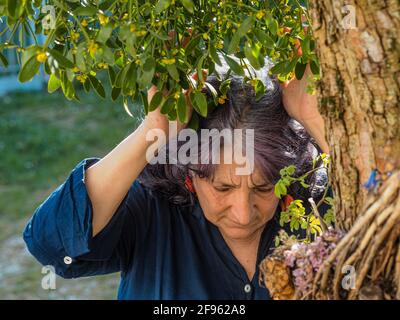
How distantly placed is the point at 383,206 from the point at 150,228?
1033 millimetres

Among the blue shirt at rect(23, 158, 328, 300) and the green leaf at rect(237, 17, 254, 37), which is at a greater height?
the green leaf at rect(237, 17, 254, 37)

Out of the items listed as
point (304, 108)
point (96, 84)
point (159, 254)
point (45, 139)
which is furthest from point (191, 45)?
point (45, 139)

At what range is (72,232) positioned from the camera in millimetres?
1808

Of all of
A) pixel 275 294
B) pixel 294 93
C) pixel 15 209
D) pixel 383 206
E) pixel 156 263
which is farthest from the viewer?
pixel 15 209

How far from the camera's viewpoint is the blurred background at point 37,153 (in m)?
4.67

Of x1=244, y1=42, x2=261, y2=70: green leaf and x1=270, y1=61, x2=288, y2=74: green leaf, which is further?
x1=270, y1=61, x2=288, y2=74: green leaf

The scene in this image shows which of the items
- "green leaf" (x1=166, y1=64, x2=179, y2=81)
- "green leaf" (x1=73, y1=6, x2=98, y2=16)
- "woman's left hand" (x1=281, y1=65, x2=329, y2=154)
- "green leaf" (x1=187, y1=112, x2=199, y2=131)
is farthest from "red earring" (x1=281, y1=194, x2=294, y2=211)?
"green leaf" (x1=73, y1=6, x2=98, y2=16)

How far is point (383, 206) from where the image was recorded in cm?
112

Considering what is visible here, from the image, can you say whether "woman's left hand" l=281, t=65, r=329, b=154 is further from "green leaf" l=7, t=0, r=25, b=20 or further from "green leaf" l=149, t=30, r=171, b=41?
"green leaf" l=7, t=0, r=25, b=20

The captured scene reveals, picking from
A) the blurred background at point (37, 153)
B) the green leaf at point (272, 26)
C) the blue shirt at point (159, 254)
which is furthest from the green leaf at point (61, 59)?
the blurred background at point (37, 153)

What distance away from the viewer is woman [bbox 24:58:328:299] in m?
1.83

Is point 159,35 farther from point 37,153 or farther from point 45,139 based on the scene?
point 45,139

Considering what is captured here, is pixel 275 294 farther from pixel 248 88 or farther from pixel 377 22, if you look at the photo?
pixel 248 88

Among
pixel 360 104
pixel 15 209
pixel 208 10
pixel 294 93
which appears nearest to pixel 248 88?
pixel 294 93
